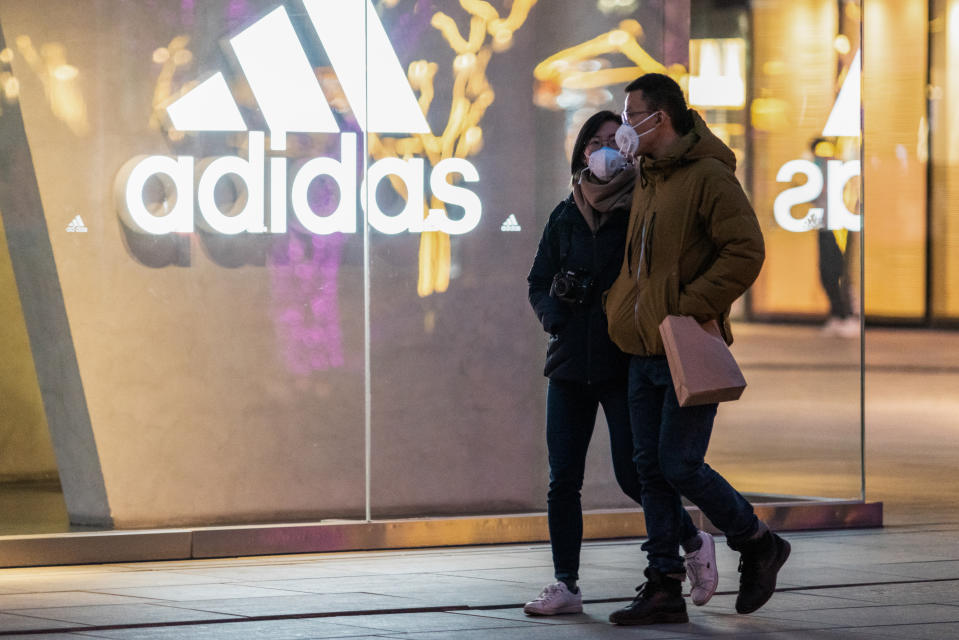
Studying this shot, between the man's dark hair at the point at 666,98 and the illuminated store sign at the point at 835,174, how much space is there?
2.93m

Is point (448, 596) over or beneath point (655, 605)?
beneath

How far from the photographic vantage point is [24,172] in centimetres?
725

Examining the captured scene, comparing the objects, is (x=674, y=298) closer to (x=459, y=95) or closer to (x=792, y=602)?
(x=792, y=602)

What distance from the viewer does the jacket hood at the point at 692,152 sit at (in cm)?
564

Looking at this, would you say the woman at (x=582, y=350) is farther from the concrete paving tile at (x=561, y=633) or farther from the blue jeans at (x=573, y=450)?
the concrete paving tile at (x=561, y=633)

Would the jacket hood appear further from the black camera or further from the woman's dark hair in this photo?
the black camera

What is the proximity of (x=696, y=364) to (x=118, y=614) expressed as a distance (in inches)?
84.3

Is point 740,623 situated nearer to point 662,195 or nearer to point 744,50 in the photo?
point 662,195

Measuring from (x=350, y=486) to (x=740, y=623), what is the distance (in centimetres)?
261

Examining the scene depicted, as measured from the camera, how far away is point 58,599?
616cm

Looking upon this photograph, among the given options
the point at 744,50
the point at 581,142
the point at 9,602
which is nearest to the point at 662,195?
the point at 581,142

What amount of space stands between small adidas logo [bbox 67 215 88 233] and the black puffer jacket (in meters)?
2.33

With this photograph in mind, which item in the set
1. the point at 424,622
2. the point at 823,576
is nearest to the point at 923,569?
the point at 823,576

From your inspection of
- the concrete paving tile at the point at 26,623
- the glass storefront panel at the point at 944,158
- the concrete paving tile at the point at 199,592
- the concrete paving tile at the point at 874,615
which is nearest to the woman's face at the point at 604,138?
the concrete paving tile at the point at 874,615
